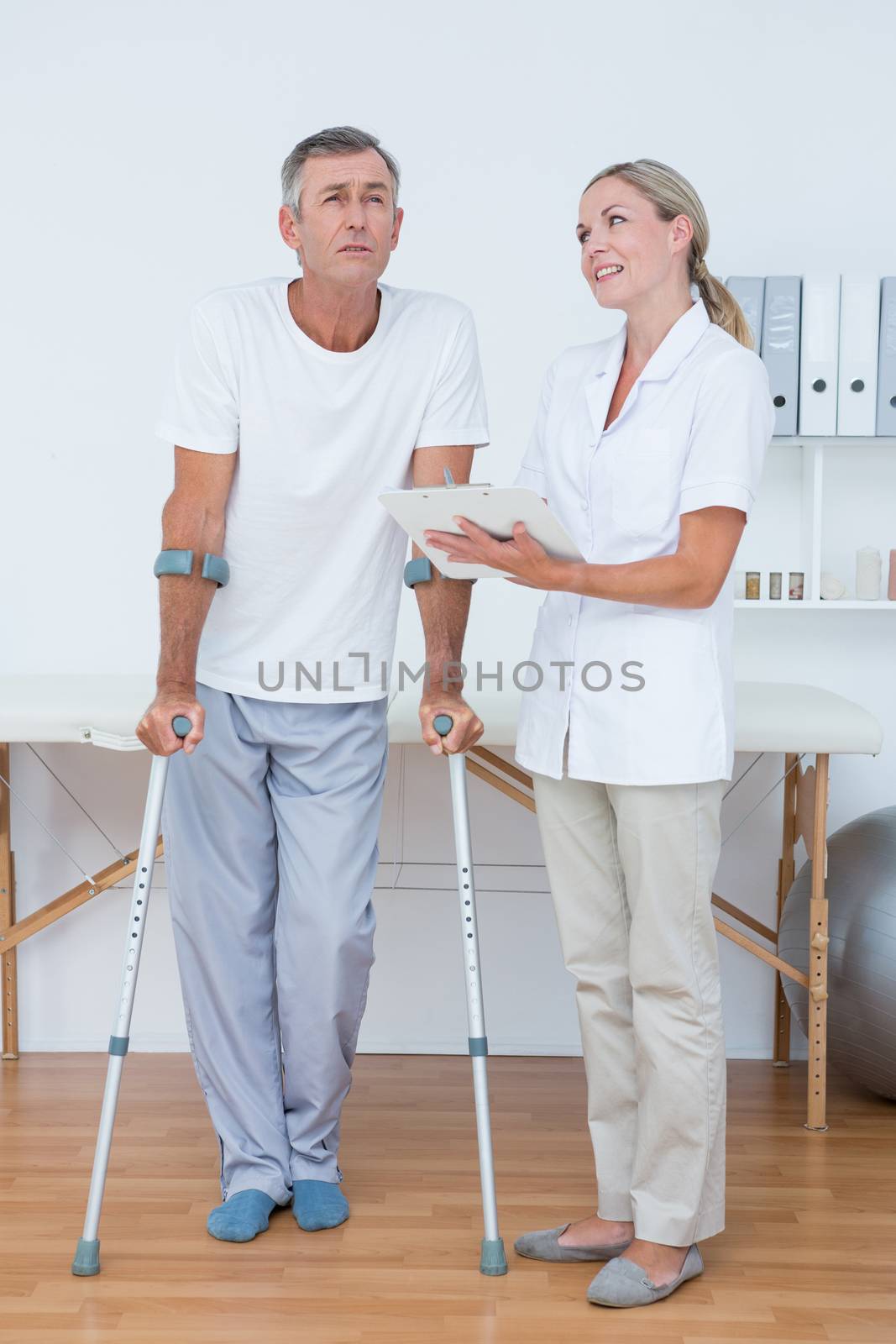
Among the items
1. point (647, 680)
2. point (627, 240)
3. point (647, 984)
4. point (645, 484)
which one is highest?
point (627, 240)

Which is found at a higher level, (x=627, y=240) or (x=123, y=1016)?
(x=627, y=240)

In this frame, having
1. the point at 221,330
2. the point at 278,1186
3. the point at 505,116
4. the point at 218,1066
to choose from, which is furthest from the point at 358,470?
the point at 505,116

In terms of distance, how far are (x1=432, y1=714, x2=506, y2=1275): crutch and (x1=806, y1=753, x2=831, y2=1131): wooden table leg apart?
83cm

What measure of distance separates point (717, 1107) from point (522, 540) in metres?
0.78

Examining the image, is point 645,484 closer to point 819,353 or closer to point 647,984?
point 647,984

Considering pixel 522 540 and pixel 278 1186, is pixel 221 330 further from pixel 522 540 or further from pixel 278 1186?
pixel 278 1186

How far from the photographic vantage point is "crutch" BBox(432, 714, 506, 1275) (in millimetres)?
1792

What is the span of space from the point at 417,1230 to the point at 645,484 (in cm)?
112

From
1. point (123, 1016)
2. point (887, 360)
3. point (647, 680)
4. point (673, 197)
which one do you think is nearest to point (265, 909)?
point (123, 1016)

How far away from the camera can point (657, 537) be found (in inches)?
66.7

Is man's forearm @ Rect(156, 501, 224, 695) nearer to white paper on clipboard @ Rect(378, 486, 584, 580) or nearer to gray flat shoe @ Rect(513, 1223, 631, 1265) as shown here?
white paper on clipboard @ Rect(378, 486, 584, 580)

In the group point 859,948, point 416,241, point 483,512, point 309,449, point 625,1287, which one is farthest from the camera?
point 416,241

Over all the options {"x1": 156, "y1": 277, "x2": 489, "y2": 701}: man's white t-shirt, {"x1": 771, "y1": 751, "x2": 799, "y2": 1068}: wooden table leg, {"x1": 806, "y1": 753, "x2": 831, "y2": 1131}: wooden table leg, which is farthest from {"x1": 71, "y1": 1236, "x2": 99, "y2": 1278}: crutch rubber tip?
{"x1": 771, "y1": 751, "x2": 799, "y2": 1068}: wooden table leg

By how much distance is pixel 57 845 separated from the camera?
9.62 ft
